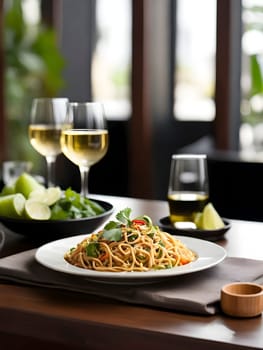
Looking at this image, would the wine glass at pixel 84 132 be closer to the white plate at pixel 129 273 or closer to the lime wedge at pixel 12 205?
the lime wedge at pixel 12 205

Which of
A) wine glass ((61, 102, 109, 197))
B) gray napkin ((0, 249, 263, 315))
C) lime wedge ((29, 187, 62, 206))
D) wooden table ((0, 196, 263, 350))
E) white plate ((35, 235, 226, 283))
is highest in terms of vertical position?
wine glass ((61, 102, 109, 197))

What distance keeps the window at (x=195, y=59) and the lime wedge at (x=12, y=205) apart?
315cm

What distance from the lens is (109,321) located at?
108cm

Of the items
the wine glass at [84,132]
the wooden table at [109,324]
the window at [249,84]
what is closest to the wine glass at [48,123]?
the wine glass at [84,132]

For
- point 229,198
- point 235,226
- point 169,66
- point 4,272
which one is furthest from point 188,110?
point 4,272

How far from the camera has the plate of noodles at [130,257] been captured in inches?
46.4

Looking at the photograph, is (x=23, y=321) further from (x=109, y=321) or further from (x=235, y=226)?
(x=235, y=226)

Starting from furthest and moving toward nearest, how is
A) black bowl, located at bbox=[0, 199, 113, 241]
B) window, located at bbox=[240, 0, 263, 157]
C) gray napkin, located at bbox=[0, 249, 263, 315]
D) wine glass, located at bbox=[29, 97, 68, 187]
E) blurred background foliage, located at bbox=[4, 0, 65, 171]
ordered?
blurred background foliage, located at bbox=[4, 0, 65, 171] < window, located at bbox=[240, 0, 263, 157] < wine glass, located at bbox=[29, 97, 68, 187] < black bowl, located at bbox=[0, 199, 113, 241] < gray napkin, located at bbox=[0, 249, 263, 315]

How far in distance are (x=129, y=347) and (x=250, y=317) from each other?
190 millimetres

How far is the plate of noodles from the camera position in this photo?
1179mm

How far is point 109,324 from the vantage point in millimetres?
1069

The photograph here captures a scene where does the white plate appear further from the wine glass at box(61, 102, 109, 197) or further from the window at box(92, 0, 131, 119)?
the window at box(92, 0, 131, 119)

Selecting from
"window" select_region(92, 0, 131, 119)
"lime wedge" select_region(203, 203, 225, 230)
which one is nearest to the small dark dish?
"lime wedge" select_region(203, 203, 225, 230)

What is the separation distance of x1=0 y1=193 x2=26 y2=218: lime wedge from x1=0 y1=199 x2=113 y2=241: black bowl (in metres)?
0.03
